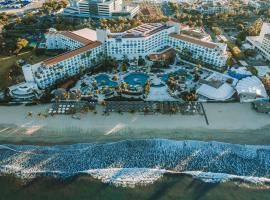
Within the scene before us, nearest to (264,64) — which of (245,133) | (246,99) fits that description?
(246,99)

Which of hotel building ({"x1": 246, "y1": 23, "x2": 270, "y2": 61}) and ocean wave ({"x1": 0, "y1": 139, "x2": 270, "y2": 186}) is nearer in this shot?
ocean wave ({"x1": 0, "y1": 139, "x2": 270, "y2": 186})

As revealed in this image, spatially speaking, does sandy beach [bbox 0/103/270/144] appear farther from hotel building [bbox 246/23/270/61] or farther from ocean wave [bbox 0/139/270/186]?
hotel building [bbox 246/23/270/61]

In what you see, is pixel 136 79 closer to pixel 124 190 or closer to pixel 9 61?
pixel 124 190

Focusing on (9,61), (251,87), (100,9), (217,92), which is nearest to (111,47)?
(9,61)

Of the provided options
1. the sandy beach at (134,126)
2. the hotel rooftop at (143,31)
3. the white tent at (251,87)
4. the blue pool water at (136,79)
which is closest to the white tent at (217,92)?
the white tent at (251,87)

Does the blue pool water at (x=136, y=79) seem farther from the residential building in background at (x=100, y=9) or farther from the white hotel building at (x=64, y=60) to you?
the residential building in background at (x=100, y=9)

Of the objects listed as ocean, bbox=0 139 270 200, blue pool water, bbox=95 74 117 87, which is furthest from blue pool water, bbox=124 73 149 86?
ocean, bbox=0 139 270 200

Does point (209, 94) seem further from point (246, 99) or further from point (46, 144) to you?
point (46, 144)
